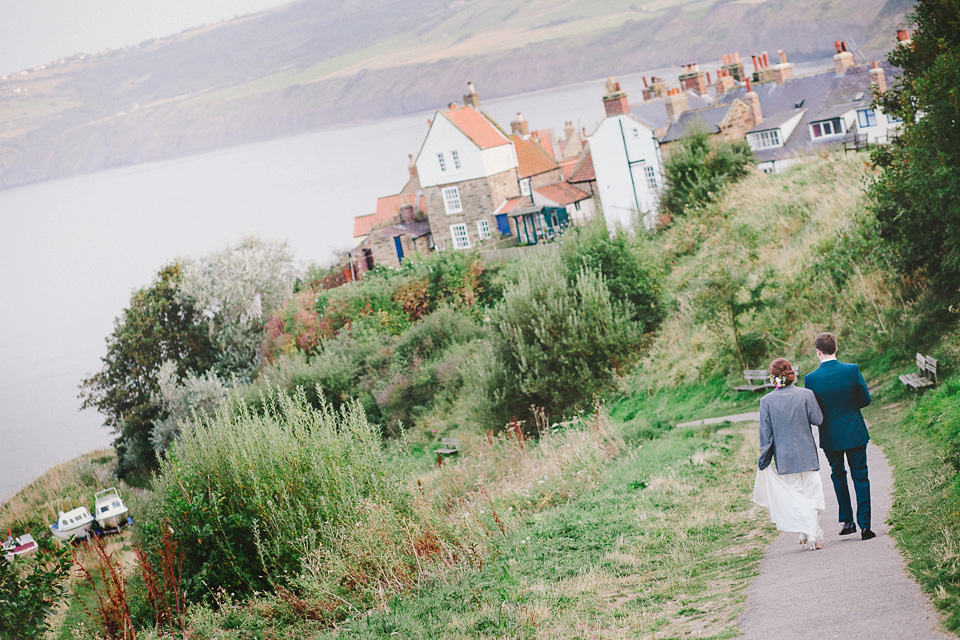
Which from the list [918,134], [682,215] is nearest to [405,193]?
[682,215]

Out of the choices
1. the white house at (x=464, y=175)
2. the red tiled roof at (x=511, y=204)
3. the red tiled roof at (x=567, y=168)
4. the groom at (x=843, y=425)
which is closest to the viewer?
the groom at (x=843, y=425)

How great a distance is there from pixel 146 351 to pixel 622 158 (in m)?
30.1

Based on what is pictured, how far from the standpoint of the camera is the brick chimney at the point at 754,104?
1945 inches

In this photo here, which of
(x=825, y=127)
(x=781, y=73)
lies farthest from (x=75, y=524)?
(x=781, y=73)

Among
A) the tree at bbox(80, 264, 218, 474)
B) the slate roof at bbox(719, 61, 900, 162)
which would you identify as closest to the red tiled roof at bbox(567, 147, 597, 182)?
the slate roof at bbox(719, 61, 900, 162)

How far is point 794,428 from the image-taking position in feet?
25.9

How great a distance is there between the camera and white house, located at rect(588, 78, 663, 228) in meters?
49.6

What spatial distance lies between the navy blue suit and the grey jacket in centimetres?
12

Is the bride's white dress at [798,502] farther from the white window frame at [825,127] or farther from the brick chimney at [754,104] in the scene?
the brick chimney at [754,104]

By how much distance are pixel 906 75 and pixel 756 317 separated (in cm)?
678

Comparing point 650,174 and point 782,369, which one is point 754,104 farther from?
point 782,369

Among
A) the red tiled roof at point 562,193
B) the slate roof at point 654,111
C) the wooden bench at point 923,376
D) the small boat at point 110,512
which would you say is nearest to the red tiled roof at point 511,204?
the red tiled roof at point 562,193

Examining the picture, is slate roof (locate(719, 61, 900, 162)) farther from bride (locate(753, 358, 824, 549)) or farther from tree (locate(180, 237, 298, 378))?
bride (locate(753, 358, 824, 549))

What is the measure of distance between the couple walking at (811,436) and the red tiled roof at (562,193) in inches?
1866
